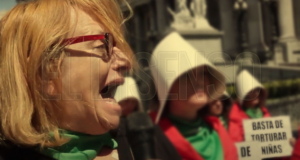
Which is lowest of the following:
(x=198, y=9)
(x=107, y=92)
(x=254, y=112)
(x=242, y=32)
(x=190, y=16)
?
(x=254, y=112)

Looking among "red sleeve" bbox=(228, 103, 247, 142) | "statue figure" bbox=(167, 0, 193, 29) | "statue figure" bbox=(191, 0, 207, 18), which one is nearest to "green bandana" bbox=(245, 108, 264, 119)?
"red sleeve" bbox=(228, 103, 247, 142)

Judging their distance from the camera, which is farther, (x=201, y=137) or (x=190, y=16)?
(x=190, y=16)

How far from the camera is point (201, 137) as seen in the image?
2.47m

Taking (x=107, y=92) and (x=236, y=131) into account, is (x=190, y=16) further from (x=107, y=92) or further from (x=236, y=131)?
(x=107, y=92)

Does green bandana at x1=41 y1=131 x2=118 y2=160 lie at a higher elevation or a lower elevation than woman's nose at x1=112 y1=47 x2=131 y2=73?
lower

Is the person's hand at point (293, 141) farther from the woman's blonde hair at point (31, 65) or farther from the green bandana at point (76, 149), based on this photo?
the woman's blonde hair at point (31, 65)

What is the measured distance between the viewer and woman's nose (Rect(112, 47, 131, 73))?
1.50m

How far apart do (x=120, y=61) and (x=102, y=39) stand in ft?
0.30

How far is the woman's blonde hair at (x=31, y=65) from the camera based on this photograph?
143 centimetres

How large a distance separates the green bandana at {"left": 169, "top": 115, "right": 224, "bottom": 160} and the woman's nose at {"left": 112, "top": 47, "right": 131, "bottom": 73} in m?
0.99

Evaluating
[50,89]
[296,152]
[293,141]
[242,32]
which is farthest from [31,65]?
[242,32]

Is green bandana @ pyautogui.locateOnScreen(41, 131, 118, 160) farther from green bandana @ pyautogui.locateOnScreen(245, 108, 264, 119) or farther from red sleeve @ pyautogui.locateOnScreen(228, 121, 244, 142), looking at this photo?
green bandana @ pyautogui.locateOnScreen(245, 108, 264, 119)

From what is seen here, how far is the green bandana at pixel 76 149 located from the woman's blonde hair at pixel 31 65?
34 mm

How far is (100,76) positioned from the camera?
144cm
